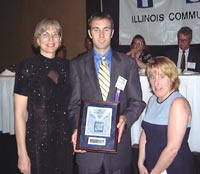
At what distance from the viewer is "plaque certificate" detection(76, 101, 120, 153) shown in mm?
2037

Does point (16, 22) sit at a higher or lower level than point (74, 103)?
higher

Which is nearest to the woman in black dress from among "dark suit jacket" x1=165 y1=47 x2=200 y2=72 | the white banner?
"dark suit jacket" x1=165 y1=47 x2=200 y2=72

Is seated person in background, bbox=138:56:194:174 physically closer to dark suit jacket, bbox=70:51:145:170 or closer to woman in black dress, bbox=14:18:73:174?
dark suit jacket, bbox=70:51:145:170

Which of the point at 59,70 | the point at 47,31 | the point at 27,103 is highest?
the point at 47,31

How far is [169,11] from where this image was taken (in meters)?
6.92

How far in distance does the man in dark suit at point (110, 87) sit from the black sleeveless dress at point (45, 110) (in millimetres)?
116

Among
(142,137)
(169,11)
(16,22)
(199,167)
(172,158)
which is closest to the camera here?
(172,158)

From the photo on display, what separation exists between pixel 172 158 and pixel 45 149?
36.1 inches

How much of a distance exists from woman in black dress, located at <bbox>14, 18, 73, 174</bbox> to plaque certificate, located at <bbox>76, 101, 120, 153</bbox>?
16cm

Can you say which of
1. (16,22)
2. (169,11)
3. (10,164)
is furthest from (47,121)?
(16,22)

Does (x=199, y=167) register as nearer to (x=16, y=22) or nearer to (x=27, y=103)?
(x=27, y=103)

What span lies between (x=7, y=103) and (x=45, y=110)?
136 inches

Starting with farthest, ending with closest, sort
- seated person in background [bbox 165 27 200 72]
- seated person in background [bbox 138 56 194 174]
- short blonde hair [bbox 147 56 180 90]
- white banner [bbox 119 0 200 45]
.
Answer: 1. white banner [bbox 119 0 200 45]
2. seated person in background [bbox 165 27 200 72]
3. short blonde hair [bbox 147 56 180 90]
4. seated person in background [bbox 138 56 194 174]

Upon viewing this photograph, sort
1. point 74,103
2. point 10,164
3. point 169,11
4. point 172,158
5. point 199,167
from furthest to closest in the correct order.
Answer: point 169,11, point 10,164, point 199,167, point 74,103, point 172,158
